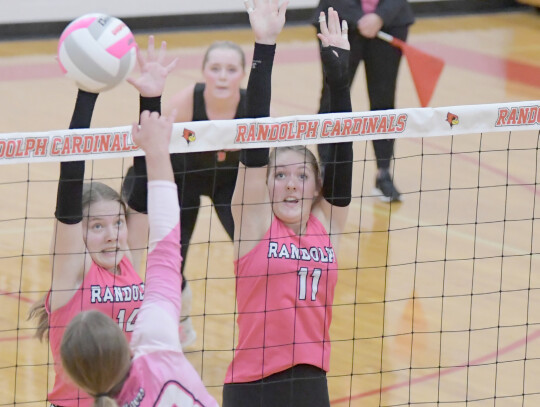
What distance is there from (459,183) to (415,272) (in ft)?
6.01

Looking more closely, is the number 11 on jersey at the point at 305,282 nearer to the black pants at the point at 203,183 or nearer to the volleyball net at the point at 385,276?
the volleyball net at the point at 385,276

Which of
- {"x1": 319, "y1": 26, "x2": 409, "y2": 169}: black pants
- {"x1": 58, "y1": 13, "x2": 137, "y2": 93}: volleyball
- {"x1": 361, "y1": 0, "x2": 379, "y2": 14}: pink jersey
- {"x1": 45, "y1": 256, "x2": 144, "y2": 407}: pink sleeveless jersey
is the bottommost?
{"x1": 45, "y1": 256, "x2": 144, "y2": 407}: pink sleeveless jersey

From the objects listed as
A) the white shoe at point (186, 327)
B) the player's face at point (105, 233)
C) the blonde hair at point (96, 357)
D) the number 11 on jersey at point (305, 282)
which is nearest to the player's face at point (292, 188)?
the number 11 on jersey at point (305, 282)

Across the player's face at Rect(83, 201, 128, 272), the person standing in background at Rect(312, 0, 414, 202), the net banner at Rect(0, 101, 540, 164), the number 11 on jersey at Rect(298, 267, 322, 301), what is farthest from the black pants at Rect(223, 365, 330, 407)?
the person standing in background at Rect(312, 0, 414, 202)

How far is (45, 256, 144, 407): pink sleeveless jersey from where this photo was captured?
12.0 ft

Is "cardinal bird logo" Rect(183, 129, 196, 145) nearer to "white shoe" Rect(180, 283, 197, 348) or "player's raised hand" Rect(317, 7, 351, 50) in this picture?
"player's raised hand" Rect(317, 7, 351, 50)

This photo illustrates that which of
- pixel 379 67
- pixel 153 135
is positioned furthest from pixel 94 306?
pixel 379 67

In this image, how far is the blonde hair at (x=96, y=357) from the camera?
2629 millimetres

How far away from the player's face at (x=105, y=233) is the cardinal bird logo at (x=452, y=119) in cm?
135

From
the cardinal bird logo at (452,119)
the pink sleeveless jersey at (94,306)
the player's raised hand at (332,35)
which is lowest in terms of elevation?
the pink sleeveless jersey at (94,306)

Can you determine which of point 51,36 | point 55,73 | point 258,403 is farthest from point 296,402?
point 51,36

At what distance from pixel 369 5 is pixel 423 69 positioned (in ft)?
4.36

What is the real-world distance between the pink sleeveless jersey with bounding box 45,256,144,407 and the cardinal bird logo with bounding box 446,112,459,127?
1390 millimetres

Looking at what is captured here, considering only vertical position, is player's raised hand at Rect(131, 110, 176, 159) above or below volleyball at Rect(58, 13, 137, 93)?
below
